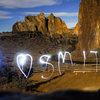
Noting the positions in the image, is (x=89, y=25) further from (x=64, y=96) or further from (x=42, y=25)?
(x=42, y=25)

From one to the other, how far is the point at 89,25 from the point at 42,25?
179 ft

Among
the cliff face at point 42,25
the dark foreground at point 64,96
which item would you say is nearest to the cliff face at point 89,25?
the dark foreground at point 64,96

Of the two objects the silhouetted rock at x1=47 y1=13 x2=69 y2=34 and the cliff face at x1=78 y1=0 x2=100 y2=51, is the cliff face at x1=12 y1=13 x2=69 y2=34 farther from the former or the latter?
the cliff face at x1=78 y1=0 x2=100 y2=51

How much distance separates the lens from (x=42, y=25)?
8362 centimetres

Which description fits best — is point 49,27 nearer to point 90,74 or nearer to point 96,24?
point 96,24

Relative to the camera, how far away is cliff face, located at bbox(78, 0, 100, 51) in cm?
2817

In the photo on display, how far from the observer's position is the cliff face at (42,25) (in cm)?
8269

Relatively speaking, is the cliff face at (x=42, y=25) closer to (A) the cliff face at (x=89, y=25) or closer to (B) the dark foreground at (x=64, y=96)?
(A) the cliff face at (x=89, y=25)

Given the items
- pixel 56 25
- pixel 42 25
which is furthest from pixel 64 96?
pixel 56 25

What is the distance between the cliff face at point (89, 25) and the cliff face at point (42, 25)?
48917 millimetres

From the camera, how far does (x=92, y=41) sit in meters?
28.8

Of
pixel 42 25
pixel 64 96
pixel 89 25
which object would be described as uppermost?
pixel 42 25

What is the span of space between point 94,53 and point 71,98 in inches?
1002

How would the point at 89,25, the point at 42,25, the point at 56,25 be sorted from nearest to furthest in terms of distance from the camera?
the point at 89,25 < the point at 42,25 < the point at 56,25
